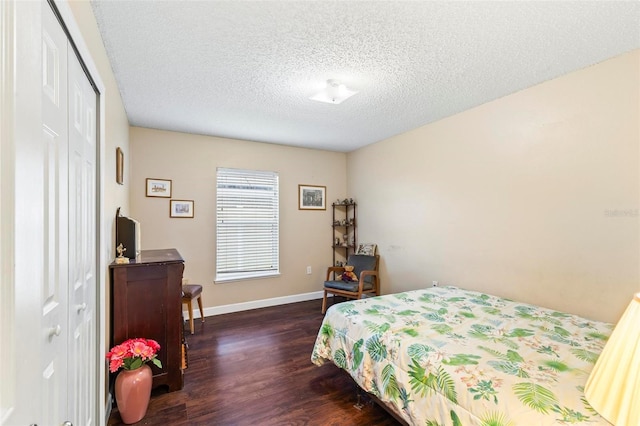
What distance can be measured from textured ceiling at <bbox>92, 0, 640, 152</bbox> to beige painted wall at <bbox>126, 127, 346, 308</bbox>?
2.54 ft

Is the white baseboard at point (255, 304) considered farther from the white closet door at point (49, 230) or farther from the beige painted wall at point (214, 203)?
the white closet door at point (49, 230)

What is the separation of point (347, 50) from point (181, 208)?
295 cm

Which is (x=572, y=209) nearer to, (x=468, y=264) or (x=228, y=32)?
(x=468, y=264)

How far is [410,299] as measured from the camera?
8.83 ft

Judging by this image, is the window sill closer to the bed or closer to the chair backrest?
the chair backrest

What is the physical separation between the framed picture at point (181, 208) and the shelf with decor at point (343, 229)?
2.25m

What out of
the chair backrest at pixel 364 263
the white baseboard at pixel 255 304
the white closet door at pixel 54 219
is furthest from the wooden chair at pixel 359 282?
the white closet door at pixel 54 219

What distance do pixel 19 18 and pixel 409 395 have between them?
2.02m

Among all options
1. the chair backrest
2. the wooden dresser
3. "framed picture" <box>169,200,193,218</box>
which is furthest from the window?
the wooden dresser

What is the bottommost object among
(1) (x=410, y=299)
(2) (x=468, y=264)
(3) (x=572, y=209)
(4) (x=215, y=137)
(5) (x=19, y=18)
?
(1) (x=410, y=299)

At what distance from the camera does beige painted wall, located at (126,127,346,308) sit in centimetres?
367

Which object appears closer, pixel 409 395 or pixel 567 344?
pixel 409 395

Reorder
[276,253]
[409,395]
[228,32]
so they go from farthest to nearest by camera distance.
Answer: [276,253] → [228,32] → [409,395]

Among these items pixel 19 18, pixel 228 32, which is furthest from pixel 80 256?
pixel 228 32
